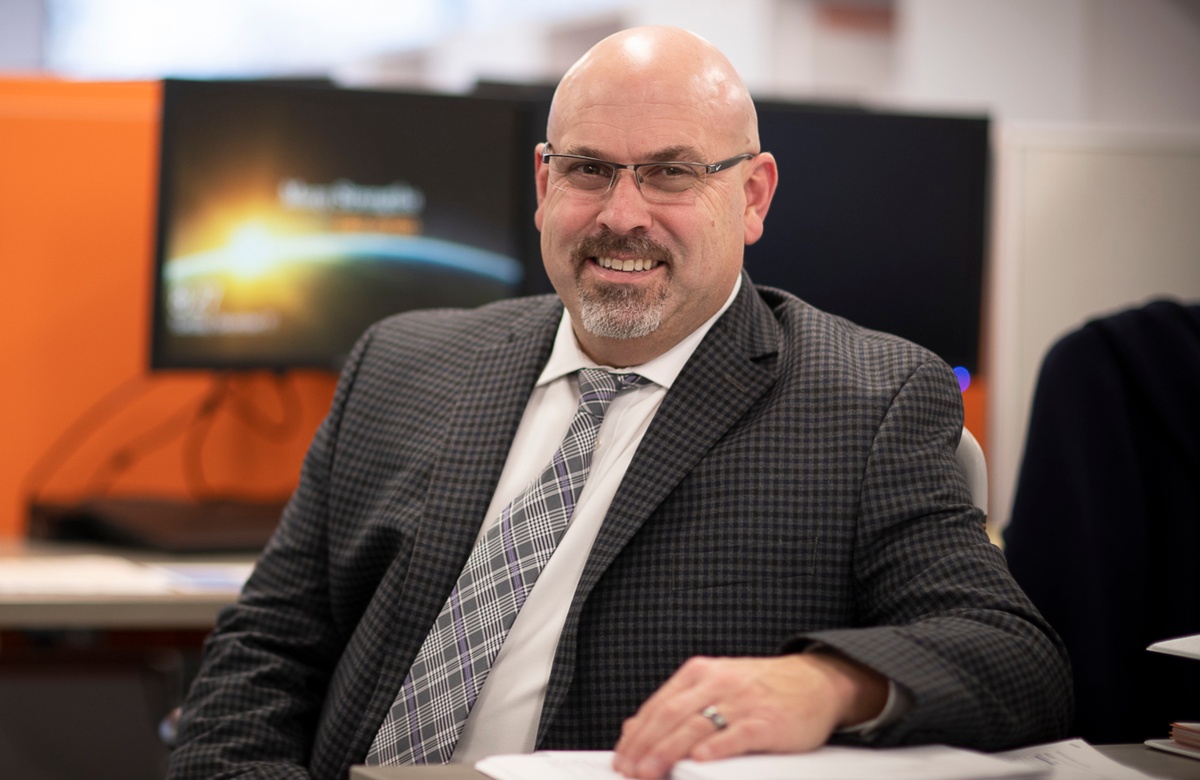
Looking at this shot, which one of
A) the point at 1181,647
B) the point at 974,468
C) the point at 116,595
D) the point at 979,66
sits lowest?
the point at 116,595

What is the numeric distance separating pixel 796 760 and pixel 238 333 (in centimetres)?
156

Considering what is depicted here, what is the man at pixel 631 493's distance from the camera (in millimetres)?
1163

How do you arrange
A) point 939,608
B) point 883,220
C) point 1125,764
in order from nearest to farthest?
1. point 1125,764
2. point 939,608
3. point 883,220

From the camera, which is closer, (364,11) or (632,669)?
(632,669)

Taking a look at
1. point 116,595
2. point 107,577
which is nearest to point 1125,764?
point 116,595

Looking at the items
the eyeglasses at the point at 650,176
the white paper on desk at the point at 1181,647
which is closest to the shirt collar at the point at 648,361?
the eyeglasses at the point at 650,176

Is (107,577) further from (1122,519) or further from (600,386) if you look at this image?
(1122,519)

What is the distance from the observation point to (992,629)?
1039 mm

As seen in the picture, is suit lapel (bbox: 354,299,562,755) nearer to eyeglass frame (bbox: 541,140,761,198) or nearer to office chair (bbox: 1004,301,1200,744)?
eyeglass frame (bbox: 541,140,761,198)

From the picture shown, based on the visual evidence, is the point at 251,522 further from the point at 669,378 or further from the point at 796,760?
the point at 796,760

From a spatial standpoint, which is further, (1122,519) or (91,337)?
(91,337)

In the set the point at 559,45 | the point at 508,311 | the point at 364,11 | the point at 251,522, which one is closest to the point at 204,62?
the point at 364,11

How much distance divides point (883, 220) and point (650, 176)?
1158 mm

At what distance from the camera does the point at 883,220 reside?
7.68 feet
